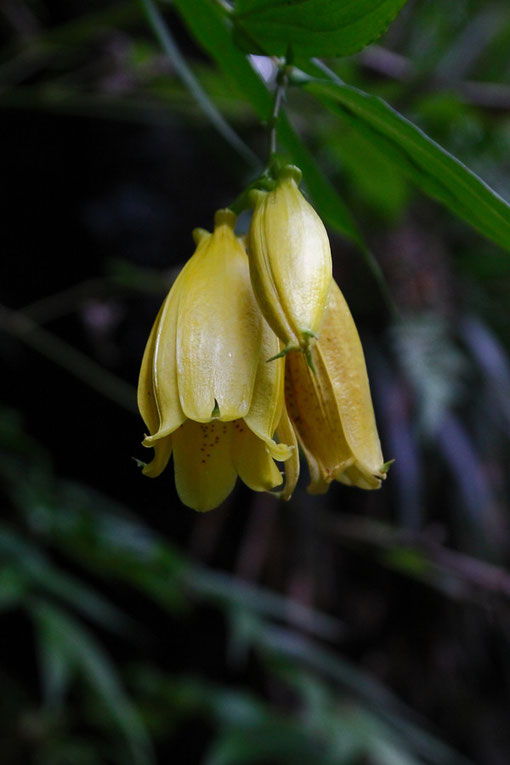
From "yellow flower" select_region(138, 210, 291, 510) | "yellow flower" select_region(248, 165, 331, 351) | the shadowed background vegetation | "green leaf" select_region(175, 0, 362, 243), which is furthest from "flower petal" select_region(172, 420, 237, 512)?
the shadowed background vegetation

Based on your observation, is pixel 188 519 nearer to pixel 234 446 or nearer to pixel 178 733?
pixel 178 733

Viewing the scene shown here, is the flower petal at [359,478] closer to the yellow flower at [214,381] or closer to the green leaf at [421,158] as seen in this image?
the yellow flower at [214,381]

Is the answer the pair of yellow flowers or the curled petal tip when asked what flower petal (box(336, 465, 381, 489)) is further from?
the curled petal tip

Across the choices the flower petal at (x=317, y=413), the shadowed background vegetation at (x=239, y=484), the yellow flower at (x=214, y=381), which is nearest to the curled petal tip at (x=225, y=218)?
the yellow flower at (x=214, y=381)

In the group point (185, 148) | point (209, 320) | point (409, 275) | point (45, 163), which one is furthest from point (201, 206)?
point (209, 320)

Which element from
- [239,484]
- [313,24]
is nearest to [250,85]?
[313,24]

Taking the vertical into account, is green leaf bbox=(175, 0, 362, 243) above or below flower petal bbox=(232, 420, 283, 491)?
above
